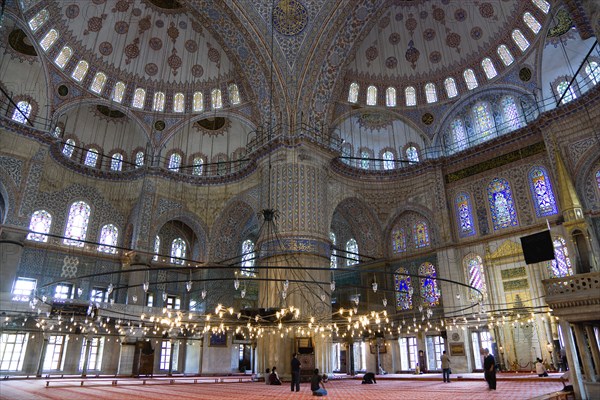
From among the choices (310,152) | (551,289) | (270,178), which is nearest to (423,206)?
(310,152)

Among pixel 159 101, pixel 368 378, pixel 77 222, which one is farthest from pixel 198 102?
pixel 368 378

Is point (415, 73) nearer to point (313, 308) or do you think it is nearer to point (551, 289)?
point (313, 308)

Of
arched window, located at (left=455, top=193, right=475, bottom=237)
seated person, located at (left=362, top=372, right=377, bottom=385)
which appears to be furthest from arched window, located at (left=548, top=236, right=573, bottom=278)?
seated person, located at (left=362, top=372, right=377, bottom=385)

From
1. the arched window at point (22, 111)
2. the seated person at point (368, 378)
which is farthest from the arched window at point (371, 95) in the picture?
the arched window at point (22, 111)

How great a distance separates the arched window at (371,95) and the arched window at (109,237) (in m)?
13.2

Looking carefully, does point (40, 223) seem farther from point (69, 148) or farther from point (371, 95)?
point (371, 95)

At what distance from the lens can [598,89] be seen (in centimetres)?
1406

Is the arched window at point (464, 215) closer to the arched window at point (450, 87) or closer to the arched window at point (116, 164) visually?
the arched window at point (450, 87)

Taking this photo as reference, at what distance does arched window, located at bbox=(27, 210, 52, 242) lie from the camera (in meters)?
A: 16.9

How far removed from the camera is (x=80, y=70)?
18031mm

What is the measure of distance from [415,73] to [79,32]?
15.0 meters

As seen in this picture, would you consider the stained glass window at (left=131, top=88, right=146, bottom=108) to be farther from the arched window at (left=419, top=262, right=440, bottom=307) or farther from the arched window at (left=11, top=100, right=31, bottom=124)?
the arched window at (left=419, top=262, right=440, bottom=307)

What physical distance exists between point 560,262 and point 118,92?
19.2 meters

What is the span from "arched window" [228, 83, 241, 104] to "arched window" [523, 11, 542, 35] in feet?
40.7
